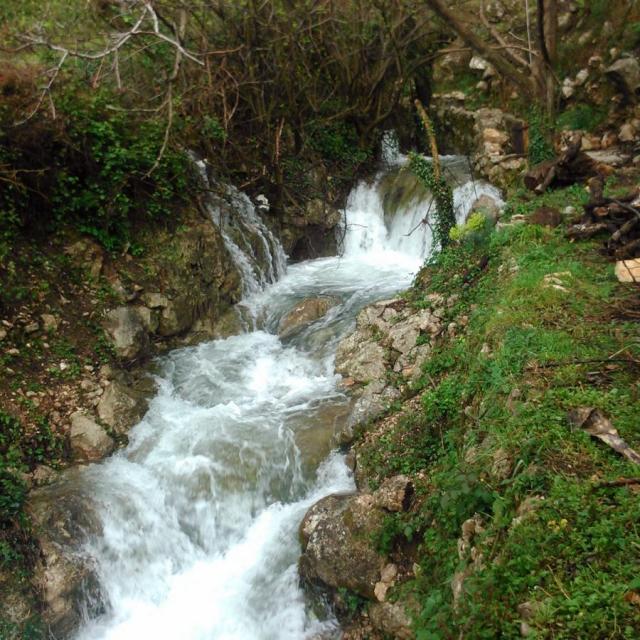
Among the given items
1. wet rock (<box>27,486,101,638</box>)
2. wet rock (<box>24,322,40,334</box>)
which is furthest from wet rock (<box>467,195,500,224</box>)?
wet rock (<box>27,486,101,638</box>)

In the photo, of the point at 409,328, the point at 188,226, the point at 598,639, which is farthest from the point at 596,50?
the point at 598,639

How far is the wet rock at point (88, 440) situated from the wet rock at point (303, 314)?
9.57 ft

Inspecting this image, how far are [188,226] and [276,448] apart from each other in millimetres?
4109

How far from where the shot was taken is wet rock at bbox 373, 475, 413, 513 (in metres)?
4.10

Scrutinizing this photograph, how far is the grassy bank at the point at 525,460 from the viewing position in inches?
88.8

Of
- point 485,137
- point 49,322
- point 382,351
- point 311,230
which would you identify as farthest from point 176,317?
point 485,137

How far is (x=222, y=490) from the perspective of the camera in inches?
207

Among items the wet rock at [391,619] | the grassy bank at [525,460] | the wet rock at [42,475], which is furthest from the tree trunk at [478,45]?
the wet rock at [42,475]

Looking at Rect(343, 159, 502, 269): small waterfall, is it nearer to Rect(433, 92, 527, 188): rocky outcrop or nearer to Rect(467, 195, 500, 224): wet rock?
Rect(433, 92, 527, 188): rocky outcrop

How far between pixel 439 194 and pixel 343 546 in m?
4.98

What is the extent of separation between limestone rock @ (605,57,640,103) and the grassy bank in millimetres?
4676

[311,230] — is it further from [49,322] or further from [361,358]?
[49,322]

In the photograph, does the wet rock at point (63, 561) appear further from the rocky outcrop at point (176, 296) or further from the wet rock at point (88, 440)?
the rocky outcrop at point (176, 296)

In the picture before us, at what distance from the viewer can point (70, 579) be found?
4.43m
